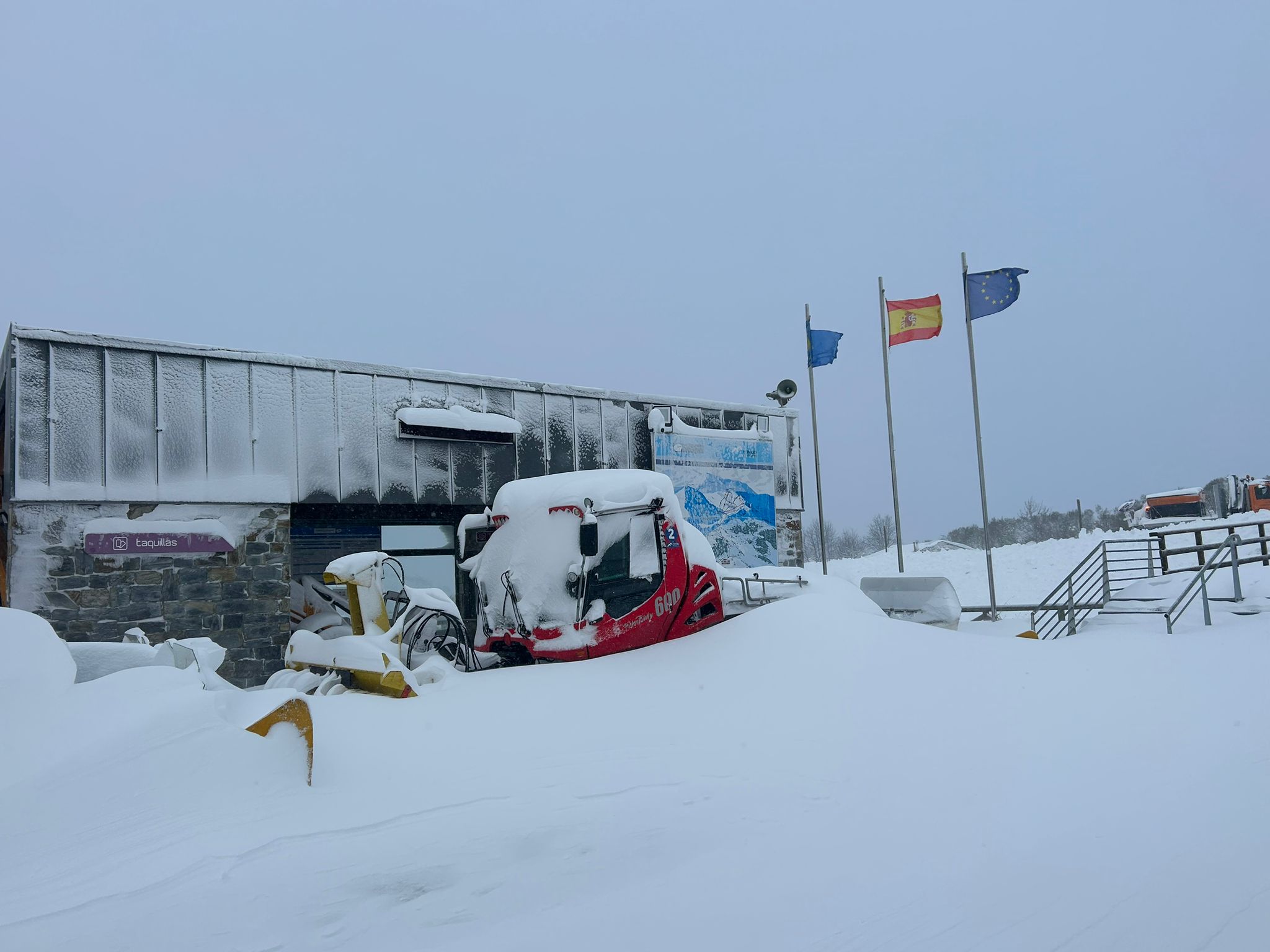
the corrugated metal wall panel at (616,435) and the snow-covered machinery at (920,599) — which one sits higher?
the corrugated metal wall panel at (616,435)

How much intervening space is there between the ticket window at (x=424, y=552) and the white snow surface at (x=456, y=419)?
2278 millimetres

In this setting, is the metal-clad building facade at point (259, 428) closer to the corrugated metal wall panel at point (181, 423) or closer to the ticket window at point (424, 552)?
the corrugated metal wall panel at point (181, 423)

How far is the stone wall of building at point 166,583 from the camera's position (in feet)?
34.3

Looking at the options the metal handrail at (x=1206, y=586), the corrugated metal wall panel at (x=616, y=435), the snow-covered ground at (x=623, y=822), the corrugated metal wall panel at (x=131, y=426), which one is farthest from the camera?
the corrugated metal wall panel at (x=616, y=435)

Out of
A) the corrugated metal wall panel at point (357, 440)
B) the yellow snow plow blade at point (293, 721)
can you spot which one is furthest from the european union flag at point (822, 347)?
the yellow snow plow blade at point (293, 721)

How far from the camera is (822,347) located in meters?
21.9

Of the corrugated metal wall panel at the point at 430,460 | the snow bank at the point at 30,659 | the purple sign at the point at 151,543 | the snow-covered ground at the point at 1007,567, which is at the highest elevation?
the corrugated metal wall panel at the point at 430,460

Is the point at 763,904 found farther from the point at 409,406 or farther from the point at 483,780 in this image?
the point at 409,406

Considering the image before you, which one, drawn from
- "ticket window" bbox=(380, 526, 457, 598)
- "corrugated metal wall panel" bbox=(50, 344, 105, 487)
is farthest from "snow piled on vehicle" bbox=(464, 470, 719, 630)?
"ticket window" bbox=(380, 526, 457, 598)

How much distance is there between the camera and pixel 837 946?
3229 millimetres

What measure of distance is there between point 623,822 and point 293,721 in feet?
5.99

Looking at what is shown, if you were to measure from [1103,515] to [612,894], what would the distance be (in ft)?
192

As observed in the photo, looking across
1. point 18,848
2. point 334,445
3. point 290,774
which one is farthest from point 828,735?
point 334,445

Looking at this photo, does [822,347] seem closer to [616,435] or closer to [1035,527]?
[616,435]
